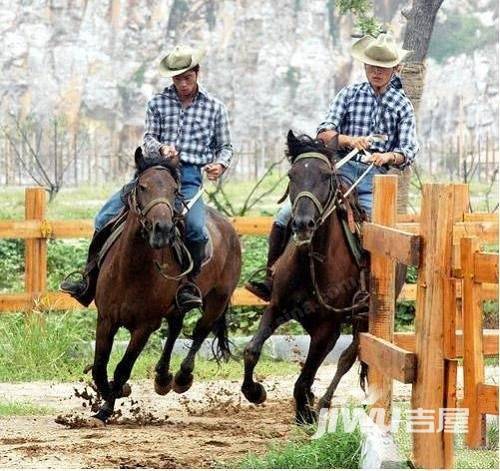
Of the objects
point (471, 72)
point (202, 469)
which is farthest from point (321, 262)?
point (471, 72)

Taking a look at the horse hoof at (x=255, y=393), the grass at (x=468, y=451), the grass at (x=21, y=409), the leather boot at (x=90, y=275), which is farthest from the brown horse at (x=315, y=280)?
the grass at (x=21, y=409)

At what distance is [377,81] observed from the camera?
33.0 ft

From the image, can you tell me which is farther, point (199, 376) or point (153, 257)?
point (199, 376)

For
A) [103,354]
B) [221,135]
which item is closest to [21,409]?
[103,354]

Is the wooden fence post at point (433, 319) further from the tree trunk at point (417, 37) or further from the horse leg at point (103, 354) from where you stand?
the tree trunk at point (417, 37)

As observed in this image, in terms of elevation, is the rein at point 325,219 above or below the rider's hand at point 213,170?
below

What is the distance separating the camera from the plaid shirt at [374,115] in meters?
9.97

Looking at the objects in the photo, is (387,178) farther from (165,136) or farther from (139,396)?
A: (139,396)

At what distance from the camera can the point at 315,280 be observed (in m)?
9.24

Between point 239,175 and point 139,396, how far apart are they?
28630 mm

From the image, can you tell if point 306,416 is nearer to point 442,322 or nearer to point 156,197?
point 156,197

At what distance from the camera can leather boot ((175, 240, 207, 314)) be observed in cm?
994

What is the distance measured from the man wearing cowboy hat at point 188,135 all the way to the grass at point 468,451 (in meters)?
2.60

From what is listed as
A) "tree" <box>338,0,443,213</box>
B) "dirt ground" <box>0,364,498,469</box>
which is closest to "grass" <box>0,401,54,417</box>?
"dirt ground" <box>0,364,498,469</box>
